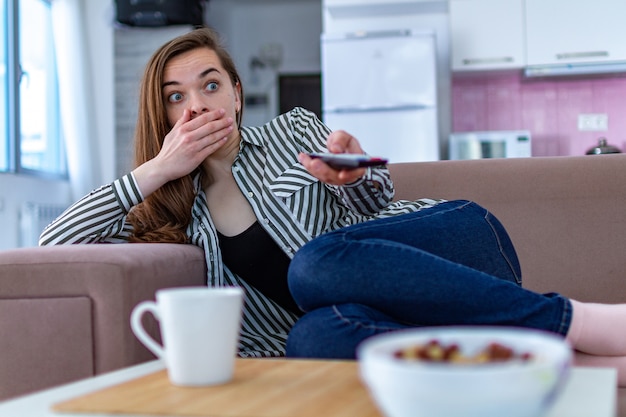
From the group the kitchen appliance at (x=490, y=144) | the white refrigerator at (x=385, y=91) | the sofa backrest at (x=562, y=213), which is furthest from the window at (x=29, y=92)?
the sofa backrest at (x=562, y=213)

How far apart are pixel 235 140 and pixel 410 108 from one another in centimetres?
302

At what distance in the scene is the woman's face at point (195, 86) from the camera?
5.91 feet

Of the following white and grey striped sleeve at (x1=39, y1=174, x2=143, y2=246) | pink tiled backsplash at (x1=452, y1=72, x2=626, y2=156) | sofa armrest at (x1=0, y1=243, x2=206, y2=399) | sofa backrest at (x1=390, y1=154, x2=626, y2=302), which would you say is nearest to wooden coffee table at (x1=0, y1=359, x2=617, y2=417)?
sofa armrest at (x1=0, y1=243, x2=206, y2=399)

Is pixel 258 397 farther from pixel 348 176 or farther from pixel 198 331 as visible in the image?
pixel 348 176

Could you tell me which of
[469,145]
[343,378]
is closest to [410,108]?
[469,145]

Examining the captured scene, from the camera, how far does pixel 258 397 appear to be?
797 mm

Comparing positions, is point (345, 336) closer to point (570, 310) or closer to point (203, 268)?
point (570, 310)

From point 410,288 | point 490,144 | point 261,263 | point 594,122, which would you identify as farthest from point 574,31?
point 410,288

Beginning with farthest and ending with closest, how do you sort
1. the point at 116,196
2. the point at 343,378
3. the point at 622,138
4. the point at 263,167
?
the point at 622,138 < the point at 263,167 < the point at 116,196 < the point at 343,378

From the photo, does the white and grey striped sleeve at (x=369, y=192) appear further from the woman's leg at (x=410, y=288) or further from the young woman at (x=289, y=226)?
the woman's leg at (x=410, y=288)

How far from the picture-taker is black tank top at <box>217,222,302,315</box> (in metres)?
1.68

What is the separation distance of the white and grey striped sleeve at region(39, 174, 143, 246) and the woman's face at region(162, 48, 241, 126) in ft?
0.72

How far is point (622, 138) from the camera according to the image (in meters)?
5.08

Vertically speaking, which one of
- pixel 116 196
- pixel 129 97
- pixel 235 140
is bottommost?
pixel 116 196
